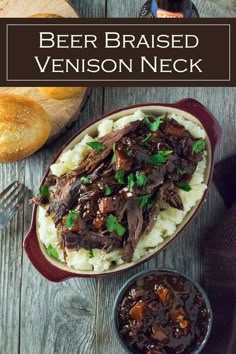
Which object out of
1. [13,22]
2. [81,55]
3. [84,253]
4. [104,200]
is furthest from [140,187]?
[13,22]

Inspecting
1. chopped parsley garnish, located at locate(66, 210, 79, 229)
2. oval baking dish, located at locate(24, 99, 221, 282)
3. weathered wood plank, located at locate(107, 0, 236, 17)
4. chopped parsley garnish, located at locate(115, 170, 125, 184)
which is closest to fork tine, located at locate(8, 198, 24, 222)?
oval baking dish, located at locate(24, 99, 221, 282)

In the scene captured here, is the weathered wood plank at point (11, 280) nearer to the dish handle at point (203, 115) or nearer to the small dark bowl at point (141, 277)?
the small dark bowl at point (141, 277)

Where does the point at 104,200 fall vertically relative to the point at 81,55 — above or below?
below

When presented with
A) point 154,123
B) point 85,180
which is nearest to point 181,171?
point 154,123

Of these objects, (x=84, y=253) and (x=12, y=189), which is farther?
(x=12, y=189)

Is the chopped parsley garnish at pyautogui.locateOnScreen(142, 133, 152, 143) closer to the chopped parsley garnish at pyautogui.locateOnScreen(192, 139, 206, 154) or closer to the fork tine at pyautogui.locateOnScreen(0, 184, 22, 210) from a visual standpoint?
the chopped parsley garnish at pyautogui.locateOnScreen(192, 139, 206, 154)

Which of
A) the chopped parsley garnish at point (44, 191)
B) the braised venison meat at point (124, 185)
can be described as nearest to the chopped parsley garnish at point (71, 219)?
the braised venison meat at point (124, 185)

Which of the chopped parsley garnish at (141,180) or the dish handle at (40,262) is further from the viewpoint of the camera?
the dish handle at (40,262)

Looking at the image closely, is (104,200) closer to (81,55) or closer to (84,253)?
(84,253)
